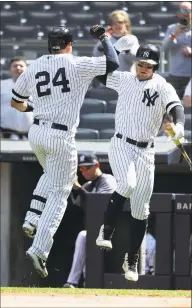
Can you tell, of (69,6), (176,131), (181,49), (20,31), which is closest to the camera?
(176,131)

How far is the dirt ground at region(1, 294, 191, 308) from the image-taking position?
7527mm

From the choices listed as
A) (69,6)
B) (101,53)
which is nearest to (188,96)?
(101,53)

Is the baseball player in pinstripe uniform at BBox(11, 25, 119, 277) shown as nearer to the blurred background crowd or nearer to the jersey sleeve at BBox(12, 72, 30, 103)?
the jersey sleeve at BBox(12, 72, 30, 103)

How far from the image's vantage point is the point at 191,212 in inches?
425

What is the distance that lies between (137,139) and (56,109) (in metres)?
0.69

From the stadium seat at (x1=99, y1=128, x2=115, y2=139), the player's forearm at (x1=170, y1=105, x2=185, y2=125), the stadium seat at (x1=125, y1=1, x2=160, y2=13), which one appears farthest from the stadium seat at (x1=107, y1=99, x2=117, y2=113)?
the player's forearm at (x1=170, y1=105, x2=185, y2=125)

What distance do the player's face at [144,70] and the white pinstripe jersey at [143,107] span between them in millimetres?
47

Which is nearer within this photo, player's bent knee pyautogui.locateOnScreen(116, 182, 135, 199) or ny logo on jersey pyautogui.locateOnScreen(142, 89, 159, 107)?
player's bent knee pyautogui.locateOnScreen(116, 182, 135, 199)

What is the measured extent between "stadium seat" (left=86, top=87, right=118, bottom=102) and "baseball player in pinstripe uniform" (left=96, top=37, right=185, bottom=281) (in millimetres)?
3874

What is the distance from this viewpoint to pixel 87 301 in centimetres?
781

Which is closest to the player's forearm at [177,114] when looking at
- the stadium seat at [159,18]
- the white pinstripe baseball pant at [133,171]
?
the white pinstripe baseball pant at [133,171]

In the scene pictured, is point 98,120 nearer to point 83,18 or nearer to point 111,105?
point 111,105

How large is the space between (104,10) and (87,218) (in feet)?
15.6

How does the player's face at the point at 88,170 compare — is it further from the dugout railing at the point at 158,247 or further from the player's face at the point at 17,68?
the player's face at the point at 17,68
